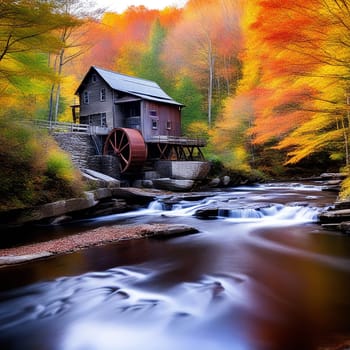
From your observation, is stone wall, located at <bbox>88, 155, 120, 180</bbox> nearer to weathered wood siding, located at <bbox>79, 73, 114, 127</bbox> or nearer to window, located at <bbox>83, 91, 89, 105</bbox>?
weathered wood siding, located at <bbox>79, 73, 114, 127</bbox>

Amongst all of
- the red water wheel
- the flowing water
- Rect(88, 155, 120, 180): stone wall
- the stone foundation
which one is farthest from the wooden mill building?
the flowing water

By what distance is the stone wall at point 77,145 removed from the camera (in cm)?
1689

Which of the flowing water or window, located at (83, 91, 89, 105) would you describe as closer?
the flowing water

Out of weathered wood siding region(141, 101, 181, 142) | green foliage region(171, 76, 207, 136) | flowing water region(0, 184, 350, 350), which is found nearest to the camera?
flowing water region(0, 184, 350, 350)

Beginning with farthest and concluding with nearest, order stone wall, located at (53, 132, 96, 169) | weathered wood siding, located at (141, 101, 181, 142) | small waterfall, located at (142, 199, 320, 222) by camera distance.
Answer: weathered wood siding, located at (141, 101, 181, 142), stone wall, located at (53, 132, 96, 169), small waterfall, located at (142, 199, 320, 222)

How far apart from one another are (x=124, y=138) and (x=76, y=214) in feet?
30.5

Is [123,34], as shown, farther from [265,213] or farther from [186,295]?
[186,295]

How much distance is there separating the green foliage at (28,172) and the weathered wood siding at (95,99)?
10552mm

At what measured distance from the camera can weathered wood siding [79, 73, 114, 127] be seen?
21.1 meters

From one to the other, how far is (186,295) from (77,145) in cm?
1487

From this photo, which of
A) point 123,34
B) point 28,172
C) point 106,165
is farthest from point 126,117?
point 123,34

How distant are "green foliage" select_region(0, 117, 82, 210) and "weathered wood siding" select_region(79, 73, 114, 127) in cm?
1055

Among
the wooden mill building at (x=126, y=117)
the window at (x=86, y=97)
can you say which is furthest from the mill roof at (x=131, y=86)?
the window at (x=86, y=97)

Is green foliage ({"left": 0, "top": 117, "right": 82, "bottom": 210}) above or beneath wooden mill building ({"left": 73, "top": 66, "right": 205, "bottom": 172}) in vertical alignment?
beneath
